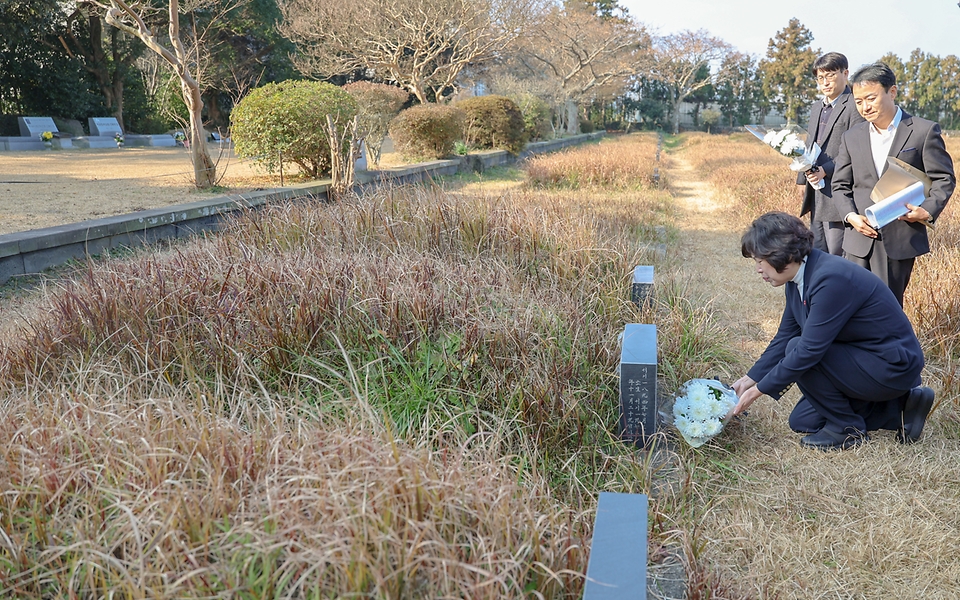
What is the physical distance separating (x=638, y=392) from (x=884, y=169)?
1.67m

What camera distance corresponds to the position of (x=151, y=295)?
3146mm

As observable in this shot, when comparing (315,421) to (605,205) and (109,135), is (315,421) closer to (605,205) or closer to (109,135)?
(605,205)

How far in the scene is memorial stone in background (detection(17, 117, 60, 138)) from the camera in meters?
16.8

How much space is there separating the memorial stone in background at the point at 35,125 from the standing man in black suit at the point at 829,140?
1796cm

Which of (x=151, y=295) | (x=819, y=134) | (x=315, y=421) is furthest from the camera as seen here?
(x=819, y=134)

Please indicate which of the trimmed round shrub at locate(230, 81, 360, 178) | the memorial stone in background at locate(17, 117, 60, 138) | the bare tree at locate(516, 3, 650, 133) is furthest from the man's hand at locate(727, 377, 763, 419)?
the bare tree at locate(516, 3, 650, 133)

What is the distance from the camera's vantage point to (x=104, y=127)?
19.0 meters

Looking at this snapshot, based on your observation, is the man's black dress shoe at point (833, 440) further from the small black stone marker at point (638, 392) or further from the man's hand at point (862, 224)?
the man's hand at point (862, 224)

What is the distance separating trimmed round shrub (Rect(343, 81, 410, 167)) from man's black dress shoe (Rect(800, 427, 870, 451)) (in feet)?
33.0

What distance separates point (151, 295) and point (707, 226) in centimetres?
657

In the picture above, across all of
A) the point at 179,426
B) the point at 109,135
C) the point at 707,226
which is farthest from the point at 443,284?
the point at 109,135

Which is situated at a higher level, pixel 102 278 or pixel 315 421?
pixel 102 278

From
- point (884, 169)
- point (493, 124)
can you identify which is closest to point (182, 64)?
point (884, 169)

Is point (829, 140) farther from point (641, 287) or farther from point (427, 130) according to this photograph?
point (427, 130)
